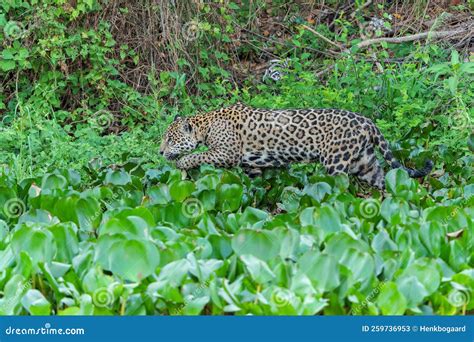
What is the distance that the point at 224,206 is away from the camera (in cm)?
636

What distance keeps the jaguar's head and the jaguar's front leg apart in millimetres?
219

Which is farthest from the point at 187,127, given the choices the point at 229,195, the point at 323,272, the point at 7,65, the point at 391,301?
the point at 391,301

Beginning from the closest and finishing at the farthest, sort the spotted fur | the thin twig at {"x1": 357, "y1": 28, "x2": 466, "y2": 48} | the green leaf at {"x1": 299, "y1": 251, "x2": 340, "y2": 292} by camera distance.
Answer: the green leaf at {"x1": 299, "y1": 251, "x2": 340, "y2": 292} < the spotted fur < the thin twig at {"x1": 357, "y1": 28, "x2": 466, "y2": 48}

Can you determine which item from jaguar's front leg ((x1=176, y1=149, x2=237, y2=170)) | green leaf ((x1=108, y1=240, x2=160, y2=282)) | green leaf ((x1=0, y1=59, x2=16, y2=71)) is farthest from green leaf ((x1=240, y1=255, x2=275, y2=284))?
green leaf ((x1=0, y1=59, x2=16, y2=71))

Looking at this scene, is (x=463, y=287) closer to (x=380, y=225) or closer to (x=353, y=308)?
(x=353, y=308)

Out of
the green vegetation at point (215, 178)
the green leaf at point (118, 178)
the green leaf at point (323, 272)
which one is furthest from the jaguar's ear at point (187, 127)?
the green leaf at point (323, 272)

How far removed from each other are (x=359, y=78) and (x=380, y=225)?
6.03 m

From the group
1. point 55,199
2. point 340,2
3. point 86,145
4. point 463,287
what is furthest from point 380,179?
point 340,2

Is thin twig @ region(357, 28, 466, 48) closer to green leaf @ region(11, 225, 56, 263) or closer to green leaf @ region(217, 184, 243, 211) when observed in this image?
green leaf @ region(217, 184, 243, 211)

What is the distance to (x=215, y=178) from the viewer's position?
→ 6.85 metres

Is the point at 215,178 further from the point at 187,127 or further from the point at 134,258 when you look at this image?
the point at 187,127

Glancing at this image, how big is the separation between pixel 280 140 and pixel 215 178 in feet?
8.08

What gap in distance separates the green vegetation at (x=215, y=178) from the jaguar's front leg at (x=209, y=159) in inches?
8.8

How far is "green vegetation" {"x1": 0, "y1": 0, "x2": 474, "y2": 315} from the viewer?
4.50 metres
